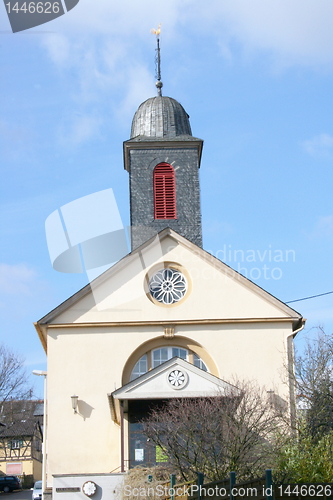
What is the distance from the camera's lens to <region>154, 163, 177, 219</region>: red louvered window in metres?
28.5

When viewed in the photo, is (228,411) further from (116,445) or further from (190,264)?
(190,264)

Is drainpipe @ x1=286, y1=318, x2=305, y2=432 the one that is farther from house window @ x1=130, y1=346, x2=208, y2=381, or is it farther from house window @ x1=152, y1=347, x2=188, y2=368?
house window @ x1=152, y1=347, x2=188, y2=368

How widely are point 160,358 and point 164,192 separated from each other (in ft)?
25.8

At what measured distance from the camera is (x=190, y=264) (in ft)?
81.3

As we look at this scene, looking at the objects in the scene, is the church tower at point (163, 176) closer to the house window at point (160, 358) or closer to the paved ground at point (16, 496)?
the house window at point (160, 358)

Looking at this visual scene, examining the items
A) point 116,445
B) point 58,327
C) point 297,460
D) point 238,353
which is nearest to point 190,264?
point 238,353

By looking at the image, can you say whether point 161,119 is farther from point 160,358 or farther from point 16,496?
point 16,496

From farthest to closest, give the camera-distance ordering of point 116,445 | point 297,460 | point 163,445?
point 116,445
point 163,445
point 297,460

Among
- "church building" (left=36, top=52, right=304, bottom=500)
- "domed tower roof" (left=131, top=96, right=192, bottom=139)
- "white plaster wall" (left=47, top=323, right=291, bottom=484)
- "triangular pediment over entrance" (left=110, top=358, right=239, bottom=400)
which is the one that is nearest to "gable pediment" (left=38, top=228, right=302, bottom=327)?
"church building" (left=36, top=52, right=304, bottom=500)

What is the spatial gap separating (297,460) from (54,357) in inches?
422

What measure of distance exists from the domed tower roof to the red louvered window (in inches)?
78.4

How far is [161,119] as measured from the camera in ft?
103

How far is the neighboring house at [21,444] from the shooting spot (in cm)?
5800

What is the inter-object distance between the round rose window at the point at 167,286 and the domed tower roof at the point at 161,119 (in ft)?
27.1
